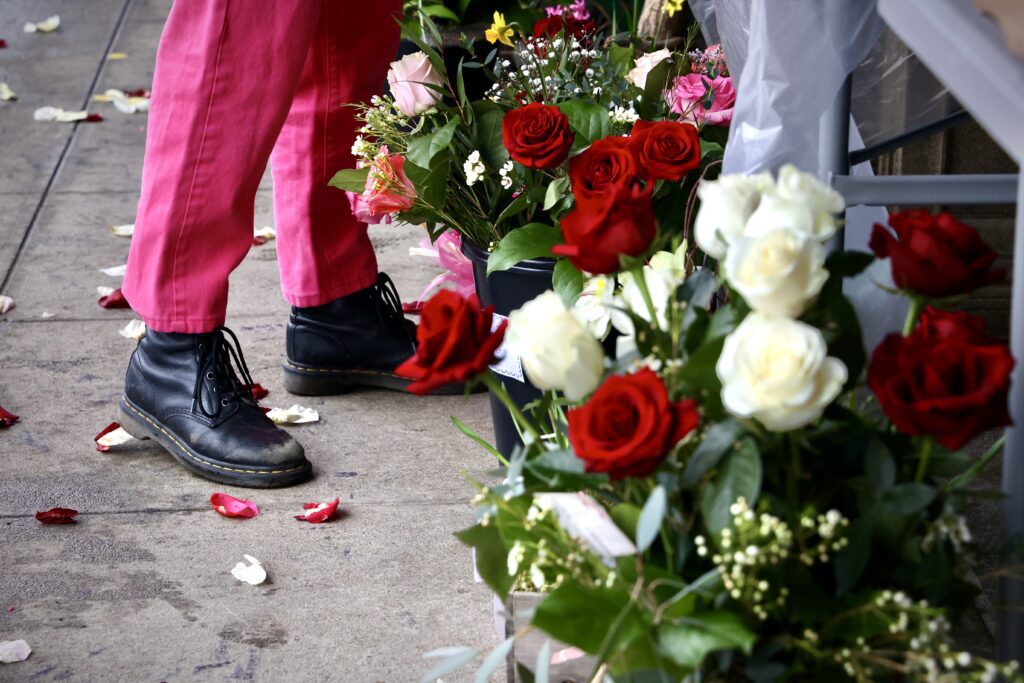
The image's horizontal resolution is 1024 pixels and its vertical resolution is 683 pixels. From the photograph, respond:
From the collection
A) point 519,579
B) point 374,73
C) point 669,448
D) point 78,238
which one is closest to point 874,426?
point 669,448

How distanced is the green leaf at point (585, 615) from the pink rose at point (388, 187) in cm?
90

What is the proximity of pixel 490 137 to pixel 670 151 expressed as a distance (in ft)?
1.28

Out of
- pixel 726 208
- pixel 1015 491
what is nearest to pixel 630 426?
pixel 726 208

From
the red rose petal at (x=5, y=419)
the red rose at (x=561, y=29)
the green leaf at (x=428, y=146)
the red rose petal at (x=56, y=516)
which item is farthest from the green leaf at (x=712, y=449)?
the red rose petal at (x=5, y=419)

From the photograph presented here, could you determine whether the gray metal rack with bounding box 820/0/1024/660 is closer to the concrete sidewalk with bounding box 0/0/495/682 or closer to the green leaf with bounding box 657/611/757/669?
the green leaf with bounding box 657/611/757/669

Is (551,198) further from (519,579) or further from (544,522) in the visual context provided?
(544,522)

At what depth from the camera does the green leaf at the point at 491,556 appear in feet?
3.52

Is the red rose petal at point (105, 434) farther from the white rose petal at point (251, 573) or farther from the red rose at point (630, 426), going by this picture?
the red rose at point (630, 426)

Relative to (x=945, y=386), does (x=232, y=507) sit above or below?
below

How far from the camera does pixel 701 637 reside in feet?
2.76

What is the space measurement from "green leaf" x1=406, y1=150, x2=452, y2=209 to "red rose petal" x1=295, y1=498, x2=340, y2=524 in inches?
18.9

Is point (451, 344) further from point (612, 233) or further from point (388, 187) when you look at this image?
point (388, 187)

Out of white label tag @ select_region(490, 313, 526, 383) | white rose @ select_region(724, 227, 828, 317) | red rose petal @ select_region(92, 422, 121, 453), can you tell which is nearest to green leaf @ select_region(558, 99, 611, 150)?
white label tag @ select_region(490, 313, 526, 383)

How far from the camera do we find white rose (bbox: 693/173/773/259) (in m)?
0.92
